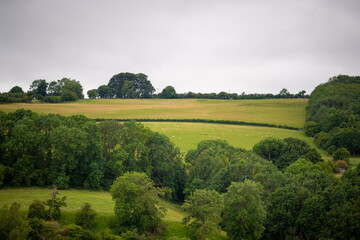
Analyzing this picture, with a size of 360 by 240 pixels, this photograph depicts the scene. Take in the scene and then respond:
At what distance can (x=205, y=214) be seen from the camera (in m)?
28.8

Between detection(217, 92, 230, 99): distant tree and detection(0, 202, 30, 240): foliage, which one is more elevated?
detection(217, 92, 230, 99): distant tree

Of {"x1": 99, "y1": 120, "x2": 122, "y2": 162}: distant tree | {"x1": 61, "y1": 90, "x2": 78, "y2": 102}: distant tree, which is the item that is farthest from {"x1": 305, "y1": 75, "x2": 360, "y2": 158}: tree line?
{"x1": 61, "y1": 90, "x2": 78, "y2": 102}: distant tree

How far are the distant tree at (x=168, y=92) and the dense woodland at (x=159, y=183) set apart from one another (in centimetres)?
11184

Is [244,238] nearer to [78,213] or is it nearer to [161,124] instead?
[78,213]

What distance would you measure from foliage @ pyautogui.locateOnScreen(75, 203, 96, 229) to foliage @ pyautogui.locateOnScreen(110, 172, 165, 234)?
2.83m

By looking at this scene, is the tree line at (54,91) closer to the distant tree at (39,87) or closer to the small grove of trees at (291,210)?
the distant tree at (39,87)

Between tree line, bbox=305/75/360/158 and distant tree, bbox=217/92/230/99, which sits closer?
tree line, bbox=305/75/360/158

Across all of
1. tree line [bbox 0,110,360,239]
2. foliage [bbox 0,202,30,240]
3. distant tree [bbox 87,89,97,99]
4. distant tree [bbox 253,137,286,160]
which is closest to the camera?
foliage [bbox 0,202,30,240]

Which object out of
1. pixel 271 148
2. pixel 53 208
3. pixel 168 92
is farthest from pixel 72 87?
pixel 53 208

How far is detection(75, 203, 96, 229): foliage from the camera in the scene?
28109 millimetres

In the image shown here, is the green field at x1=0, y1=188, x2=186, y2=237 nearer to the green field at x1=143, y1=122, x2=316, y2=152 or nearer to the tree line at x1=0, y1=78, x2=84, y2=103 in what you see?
the green field at x1=143, y1=122, x2=316, y2=152

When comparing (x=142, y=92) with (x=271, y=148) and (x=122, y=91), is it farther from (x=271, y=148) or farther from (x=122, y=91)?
(x=271, y=148)

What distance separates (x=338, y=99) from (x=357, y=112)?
16.3m

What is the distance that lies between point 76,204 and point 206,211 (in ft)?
55.0
